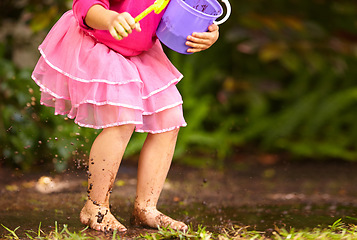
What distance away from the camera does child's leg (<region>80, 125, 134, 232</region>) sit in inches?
98.2

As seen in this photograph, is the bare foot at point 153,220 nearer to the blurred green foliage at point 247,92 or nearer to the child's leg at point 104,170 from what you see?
the child's leg at point 104,170

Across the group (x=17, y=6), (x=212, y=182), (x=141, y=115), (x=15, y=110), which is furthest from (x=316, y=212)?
(x=17, y=6)

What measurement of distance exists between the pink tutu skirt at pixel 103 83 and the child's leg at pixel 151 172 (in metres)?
0.07

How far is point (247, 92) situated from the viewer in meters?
4.97

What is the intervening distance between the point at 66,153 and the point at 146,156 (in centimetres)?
173

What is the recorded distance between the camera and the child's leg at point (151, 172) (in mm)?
2664

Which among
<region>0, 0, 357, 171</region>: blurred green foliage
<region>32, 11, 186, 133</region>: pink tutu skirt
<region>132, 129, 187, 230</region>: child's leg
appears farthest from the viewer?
<region>0, 0, 357, 171</region>: blurred green foliage

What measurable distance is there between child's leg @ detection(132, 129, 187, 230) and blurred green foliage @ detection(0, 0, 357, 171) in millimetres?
1645

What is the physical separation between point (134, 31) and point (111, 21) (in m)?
0.25

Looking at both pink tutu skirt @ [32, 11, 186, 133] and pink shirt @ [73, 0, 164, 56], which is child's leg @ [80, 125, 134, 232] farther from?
pink shirt @ [73, 0, 164, 56]

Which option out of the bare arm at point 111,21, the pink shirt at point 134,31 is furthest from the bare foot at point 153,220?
the bare arm at point 111,21

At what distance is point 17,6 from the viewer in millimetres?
5000

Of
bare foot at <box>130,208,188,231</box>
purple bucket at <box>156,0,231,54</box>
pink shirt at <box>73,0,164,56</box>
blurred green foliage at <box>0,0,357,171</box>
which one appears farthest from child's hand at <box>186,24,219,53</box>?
blurred green foliage at <box>0,0,357,171</box>

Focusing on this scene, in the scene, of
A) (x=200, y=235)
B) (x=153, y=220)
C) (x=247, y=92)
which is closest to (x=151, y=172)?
(x=153, y=220)
